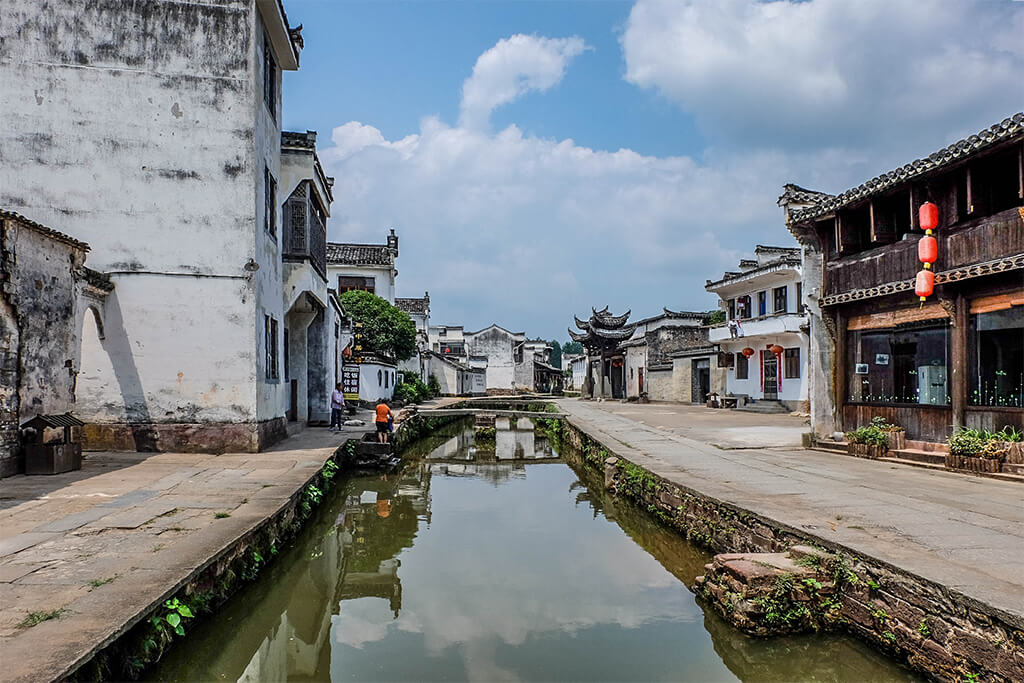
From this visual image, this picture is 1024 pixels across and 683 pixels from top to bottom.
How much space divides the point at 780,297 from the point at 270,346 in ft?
62.6

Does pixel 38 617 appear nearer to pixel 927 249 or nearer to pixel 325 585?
pixel 325 585

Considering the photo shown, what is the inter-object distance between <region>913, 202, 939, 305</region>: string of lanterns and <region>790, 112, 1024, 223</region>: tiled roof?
55cm

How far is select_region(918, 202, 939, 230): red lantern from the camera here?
9352 millimetres

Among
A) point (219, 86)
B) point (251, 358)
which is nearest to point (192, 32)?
point (219, 86)

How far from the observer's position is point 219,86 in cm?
1117

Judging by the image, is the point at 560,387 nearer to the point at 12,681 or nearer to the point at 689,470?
the point at 689,470

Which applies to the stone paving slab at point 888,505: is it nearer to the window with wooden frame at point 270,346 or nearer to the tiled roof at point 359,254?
the window with wooden frame at point 270,346

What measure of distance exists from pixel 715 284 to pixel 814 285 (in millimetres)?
16298

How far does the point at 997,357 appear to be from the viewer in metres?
8.98

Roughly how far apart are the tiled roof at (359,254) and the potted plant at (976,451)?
3112 cm

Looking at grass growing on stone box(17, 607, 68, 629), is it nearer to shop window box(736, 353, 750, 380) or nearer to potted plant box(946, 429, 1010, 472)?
potted plant box(946, 429, 1010, 472)

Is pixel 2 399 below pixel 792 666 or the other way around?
the other way around

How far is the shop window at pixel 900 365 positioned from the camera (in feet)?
32.5

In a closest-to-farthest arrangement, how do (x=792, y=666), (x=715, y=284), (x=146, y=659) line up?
1. (x=146, y=659)
2. (x=792, y=666)
3. (x=715, y=284)
